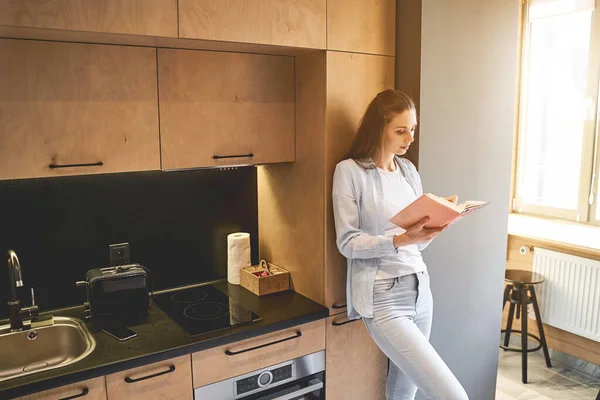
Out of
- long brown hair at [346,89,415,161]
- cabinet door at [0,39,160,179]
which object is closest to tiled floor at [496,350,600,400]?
long brown hair at [346,89,415,161]

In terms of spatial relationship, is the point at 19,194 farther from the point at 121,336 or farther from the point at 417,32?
the point at 417,32

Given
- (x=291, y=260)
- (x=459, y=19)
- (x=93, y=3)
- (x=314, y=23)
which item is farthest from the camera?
(x=291, y=260)

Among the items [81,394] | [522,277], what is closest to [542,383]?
[522,277]

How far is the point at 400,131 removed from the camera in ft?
6.52

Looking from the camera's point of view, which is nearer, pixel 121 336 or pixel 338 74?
pixel 121 336

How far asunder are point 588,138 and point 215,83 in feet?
8.65

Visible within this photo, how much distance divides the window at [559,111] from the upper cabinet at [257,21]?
2314 mm

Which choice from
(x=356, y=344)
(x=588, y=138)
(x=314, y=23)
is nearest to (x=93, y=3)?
(x=314, y=23)

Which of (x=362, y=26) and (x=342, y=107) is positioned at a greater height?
(x=362, y=26)

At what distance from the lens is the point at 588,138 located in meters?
3.44

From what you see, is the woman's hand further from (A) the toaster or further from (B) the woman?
(A) the toaster

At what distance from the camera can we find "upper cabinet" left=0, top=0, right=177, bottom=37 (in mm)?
1500

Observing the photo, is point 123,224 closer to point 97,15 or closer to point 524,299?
point 97,15

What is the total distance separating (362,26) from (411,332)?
121 centimetres
